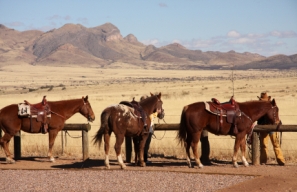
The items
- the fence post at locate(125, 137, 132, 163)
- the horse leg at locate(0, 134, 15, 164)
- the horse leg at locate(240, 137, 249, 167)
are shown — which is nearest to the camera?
the horse leg at locate(240, 137, 249, 167)

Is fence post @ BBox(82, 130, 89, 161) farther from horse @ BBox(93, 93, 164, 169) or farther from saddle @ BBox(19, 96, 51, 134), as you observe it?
horse @ BBox(93, 93, 164, 169)

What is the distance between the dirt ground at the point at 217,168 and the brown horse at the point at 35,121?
0.64 meters

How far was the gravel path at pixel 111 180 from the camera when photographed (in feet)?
36.9

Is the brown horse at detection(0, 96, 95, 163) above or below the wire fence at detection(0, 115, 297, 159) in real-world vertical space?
above

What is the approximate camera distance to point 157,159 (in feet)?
53.4

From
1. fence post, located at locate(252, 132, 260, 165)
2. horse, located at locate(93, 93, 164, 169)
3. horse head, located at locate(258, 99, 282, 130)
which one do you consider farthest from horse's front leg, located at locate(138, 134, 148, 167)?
horse head, located at locate(258, 99, 282, 130)

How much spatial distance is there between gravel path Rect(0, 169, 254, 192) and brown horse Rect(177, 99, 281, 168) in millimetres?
1480

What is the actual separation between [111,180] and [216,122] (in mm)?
3400

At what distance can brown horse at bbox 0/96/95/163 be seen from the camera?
15328 mm

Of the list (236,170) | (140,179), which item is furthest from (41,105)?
(236,170)

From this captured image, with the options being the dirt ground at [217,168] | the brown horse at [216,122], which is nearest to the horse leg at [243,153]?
the brown horse at [216,122]

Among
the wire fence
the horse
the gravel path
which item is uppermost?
the horse

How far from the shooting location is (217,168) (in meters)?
14.0

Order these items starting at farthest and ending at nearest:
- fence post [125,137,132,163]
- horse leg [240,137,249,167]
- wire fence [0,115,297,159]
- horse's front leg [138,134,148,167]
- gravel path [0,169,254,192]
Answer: wire fence [0,115,297,159] → fence post [125,137,132,163] → horse's front leg [138,134,148,167] → horse leg [240,137,249,167] → gravel path [0,169,254,192]
